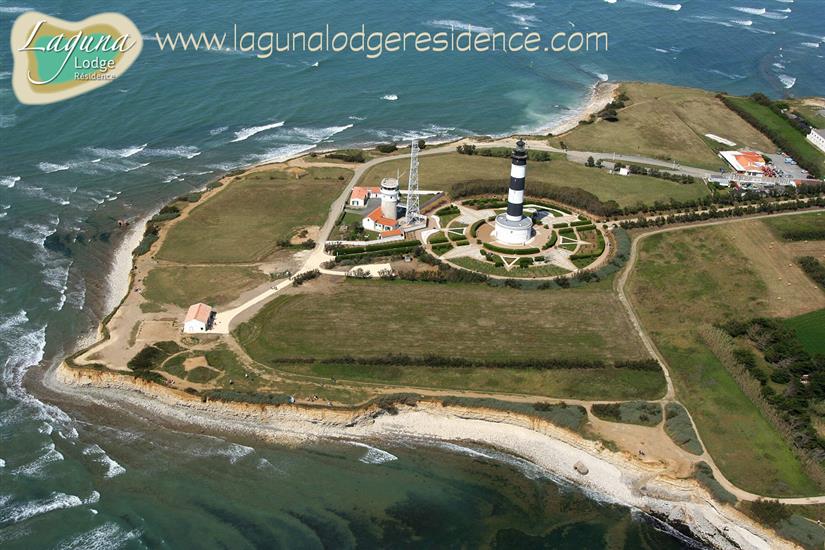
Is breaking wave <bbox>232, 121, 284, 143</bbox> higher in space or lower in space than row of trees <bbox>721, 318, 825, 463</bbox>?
higher

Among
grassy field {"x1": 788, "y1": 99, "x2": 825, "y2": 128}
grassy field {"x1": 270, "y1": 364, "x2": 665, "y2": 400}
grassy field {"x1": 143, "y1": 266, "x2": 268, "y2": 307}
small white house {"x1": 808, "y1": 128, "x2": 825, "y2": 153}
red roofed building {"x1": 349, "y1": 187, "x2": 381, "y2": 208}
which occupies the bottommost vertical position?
grassy field {"x1": 270, "y1": 364, "x2": 665, "y2": 400}

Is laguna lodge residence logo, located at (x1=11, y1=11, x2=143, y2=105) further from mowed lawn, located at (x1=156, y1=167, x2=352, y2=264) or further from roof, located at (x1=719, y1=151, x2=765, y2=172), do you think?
roof, located at (x1=719, y1=151, x2=765, y2=172)

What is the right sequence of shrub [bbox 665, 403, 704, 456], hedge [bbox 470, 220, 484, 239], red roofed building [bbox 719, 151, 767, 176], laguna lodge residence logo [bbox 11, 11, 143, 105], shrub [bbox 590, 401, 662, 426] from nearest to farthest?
shrub [bbox 665, 403, 704, 456] → shrub [bbox 590, 401, 662, 426] → hedge [bbox 470, 220, 484, 239] → red roofed building [bbox 719, 151, 767, 176] → laguna lodge residence logo [bbox 11, 11, 143, 105]

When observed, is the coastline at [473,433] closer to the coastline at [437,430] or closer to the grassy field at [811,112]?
the coastline at [437,430]

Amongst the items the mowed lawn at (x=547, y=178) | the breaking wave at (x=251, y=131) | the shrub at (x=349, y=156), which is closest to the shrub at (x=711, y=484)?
the mowed lawn at (x=547, y=178)

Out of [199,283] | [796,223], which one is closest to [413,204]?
[199,283]

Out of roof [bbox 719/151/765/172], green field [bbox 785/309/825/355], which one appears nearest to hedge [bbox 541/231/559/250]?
green field [bbox 785/309/825/355]

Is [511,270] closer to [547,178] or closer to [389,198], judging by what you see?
[389,198]

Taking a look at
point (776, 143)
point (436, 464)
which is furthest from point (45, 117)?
point (776, 143)
